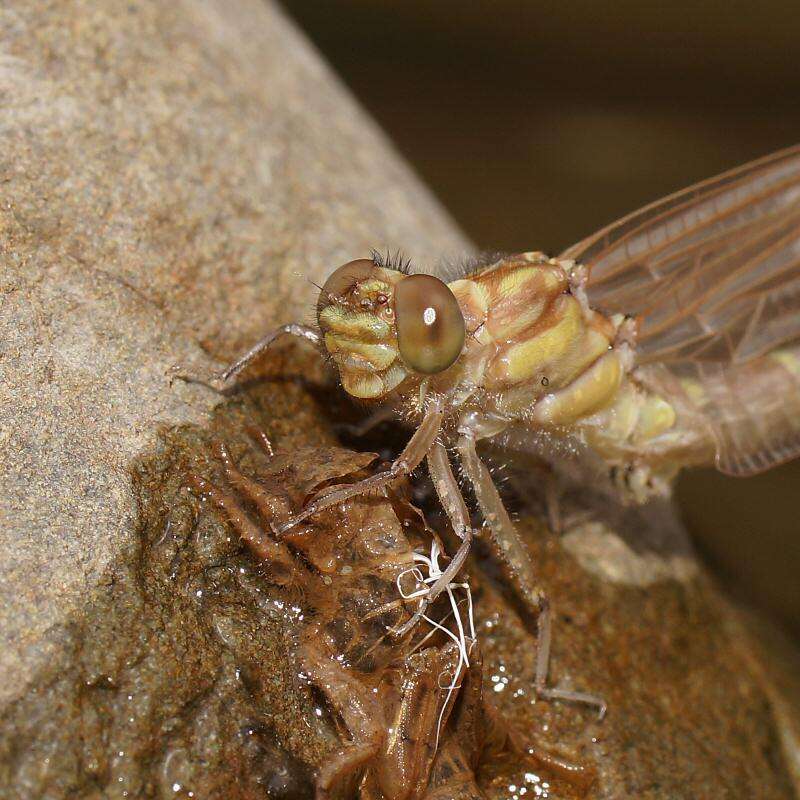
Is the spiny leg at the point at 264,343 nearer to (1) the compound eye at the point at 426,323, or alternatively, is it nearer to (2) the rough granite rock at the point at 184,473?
(2) the rough granite rock at the point at 184,473

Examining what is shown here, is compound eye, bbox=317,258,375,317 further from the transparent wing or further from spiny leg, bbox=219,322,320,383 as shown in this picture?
the transparent wing

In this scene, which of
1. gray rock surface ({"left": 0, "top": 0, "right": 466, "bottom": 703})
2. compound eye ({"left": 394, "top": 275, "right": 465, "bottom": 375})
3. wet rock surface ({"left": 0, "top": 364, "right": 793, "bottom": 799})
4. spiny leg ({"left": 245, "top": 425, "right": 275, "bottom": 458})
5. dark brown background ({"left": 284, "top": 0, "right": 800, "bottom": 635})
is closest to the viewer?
wet rock surface ({"left": 0, "top": 364, "right": 793, "bottom": 799})

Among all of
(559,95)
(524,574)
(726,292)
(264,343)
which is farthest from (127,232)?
(559,95)

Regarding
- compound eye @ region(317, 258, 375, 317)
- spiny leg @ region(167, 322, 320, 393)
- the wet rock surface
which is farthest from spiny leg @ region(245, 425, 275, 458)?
compound eye @ region(317, 258, 375, 317)

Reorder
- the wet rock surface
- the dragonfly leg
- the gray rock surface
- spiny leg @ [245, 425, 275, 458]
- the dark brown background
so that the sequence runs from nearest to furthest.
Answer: the wet rock surface → the gray rock surface → the dragonfly leg → spiny leg @ [245, 425, 275, 458] → the dark brown background

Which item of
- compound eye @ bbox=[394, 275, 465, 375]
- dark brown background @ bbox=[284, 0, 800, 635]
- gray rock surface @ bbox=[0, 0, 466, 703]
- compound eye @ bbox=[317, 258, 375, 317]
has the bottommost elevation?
dark brown background @ bbox=[284, 0, 800, 635]

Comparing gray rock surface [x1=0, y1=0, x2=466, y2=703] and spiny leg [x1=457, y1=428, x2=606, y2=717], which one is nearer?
gray rock surface [x1=0, y1=0, x2=466, y2=703]

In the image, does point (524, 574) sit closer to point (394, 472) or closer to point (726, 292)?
point (394, 472)
